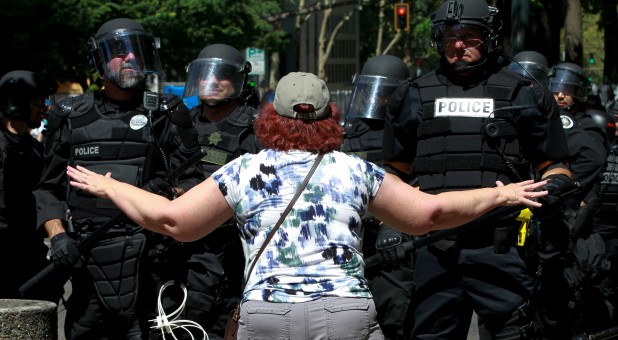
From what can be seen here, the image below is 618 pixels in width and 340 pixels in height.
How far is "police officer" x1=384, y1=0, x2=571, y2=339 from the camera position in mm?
5203

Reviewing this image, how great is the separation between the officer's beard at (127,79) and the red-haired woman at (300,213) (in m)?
2.06

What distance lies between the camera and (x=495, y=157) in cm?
531

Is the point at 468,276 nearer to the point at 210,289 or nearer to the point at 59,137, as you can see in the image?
the point at 210,289

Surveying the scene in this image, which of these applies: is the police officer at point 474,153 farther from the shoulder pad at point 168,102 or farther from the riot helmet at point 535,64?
the riot helmet at point 535,64

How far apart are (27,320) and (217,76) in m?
3.01

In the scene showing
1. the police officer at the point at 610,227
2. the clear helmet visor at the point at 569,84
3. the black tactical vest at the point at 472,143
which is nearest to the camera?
the black tactical vest at the point at 472,143

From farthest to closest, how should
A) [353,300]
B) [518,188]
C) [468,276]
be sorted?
[468,276]
[518,188]
[353,300]

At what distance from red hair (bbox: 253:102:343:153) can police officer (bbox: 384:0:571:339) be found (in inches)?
56.0

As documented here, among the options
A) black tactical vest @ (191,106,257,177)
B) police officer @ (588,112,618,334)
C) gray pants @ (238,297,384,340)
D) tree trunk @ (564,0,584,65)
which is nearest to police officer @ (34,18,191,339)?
black tactical vest @ (191,106,257,177)

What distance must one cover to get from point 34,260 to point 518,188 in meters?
3.63

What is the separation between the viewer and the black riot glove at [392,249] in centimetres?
511

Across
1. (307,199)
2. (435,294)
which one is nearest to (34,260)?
(435,294)

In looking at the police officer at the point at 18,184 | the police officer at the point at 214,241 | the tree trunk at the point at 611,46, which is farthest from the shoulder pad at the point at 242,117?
the tree trunk at the point at 611,46

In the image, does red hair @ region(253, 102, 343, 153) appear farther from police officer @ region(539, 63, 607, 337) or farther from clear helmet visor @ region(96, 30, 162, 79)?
police officer @ region(539, 63, 607, 337)
